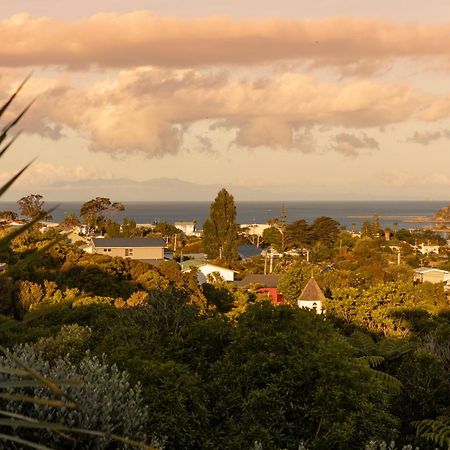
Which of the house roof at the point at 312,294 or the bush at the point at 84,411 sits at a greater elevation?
the bush at the point at 84,411

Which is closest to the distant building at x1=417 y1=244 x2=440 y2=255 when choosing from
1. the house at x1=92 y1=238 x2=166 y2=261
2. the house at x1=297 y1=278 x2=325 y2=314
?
the house at x1=92 y1=238 x2=166 y2=261

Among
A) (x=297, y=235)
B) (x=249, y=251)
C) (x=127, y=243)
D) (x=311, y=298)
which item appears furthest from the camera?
(x=249, y=251)

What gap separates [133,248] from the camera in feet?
292

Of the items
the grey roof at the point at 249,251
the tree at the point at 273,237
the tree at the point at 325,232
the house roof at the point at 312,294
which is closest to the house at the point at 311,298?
the house roof at the point at 312,294

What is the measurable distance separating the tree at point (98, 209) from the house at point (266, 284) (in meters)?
64.2

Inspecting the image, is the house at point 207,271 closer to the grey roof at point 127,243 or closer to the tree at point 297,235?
the grey roof at point 127,243

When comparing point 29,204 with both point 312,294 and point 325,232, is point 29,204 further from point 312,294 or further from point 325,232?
point 312,294

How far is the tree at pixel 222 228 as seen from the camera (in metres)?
92.4

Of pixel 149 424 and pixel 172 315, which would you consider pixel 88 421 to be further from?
pixel 172 315

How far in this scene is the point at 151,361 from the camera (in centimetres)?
1386

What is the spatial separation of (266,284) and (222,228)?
26.9 m

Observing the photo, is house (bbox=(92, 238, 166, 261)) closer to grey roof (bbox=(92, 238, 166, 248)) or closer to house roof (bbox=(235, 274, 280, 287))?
grey roof (bbox=(92, 238, 166, 248))

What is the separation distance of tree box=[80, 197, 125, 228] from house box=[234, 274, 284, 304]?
211ft

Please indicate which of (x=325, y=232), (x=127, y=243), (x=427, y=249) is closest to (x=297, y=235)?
(x=325, y=232)
